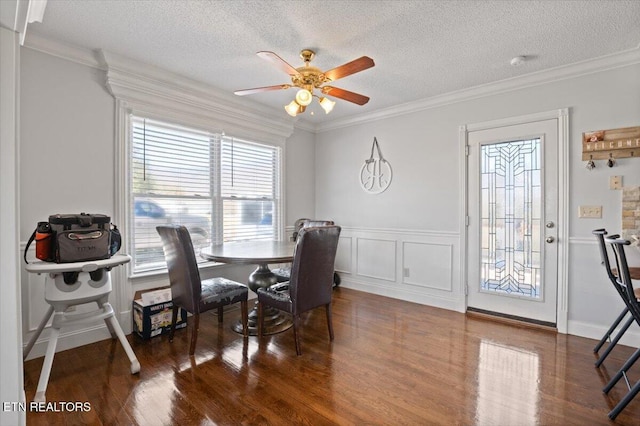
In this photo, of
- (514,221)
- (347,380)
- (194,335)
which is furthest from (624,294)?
(194,335)

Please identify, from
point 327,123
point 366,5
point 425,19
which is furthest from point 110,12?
point 327,123

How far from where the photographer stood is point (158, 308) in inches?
111

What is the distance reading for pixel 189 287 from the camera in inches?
97.7

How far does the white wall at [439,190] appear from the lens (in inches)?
110

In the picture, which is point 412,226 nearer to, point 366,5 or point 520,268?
point 520,268

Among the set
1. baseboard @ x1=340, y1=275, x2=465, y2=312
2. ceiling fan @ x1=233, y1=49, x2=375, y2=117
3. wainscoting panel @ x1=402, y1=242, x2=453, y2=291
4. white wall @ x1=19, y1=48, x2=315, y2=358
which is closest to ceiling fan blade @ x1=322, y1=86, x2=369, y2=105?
ceiling fan @ x1=233, y1=49, x2=375, y2=117

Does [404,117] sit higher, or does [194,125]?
[404,117]

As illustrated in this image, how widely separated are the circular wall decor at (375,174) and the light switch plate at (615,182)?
2.20m

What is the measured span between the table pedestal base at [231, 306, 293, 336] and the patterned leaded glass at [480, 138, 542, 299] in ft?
7.43

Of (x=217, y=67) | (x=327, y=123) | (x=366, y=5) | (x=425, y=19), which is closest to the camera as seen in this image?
(x=366, y=5)

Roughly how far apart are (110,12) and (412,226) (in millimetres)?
3632

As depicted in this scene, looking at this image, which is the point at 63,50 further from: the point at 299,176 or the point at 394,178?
the point at 394,178

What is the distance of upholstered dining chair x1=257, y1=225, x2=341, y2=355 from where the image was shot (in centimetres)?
249

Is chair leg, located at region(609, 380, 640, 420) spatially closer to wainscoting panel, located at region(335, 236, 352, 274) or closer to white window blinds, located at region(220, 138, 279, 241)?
wainscoting panel, located at region(335, 236, 352, 274)
